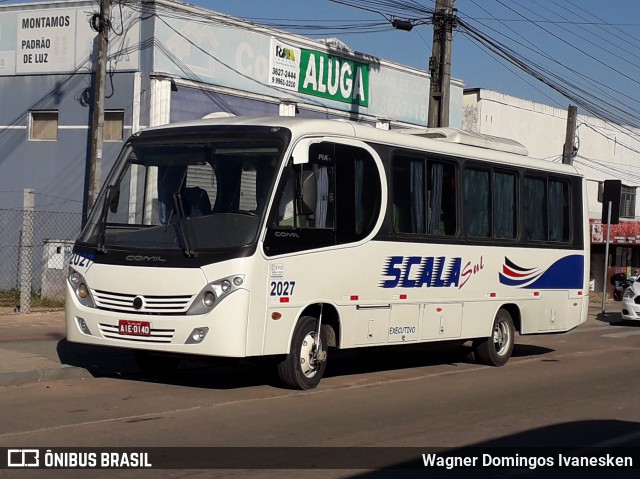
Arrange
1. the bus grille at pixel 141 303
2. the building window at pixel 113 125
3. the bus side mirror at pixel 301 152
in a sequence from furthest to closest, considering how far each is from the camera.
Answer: the building window at pixel 113 125 → the bus side mirror at pixel 301 152 → the bus grille at pixel 141 303

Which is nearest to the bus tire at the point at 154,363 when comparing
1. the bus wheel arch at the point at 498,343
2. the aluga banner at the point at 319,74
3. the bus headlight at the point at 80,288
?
the bus headlight at the point at 80,288

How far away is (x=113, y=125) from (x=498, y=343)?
34.1ft

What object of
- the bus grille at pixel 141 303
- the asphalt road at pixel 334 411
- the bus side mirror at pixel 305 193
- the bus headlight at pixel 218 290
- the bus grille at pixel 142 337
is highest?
the bus side mirror at pixel 305 193

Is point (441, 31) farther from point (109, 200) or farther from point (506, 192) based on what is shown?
point (109, 200)

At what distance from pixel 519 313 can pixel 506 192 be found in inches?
74.1

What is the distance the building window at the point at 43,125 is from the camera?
22.3m

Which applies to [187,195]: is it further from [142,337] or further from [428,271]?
[428,271]

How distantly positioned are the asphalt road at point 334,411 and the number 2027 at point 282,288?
1.13 metres

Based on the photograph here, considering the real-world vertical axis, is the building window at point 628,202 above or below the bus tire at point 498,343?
above

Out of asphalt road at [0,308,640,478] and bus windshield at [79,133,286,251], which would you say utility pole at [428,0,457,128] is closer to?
asphalt road at [0,308,640,478]

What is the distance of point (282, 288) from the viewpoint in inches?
423

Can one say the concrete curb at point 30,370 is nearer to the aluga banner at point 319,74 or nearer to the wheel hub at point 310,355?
the wheel hub at point 310,355

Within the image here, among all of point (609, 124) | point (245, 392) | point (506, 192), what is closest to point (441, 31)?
point (506, 192)

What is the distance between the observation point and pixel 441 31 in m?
21.1
